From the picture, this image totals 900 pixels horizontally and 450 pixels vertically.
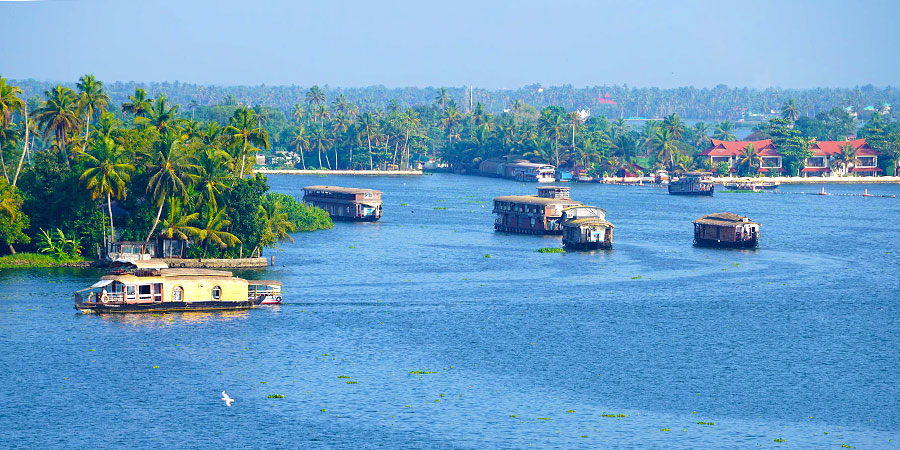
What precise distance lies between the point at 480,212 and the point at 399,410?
125886 mm

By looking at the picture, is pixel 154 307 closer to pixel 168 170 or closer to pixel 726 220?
pixel 168 170

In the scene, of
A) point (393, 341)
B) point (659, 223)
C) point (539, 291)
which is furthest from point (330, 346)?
point (659, 223)

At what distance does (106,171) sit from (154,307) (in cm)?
2115

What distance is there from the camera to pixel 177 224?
110 meters

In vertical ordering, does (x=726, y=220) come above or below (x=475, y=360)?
above

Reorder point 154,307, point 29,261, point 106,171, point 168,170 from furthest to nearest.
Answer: point 29,261, point 168,170, point 106,171, point 154,307

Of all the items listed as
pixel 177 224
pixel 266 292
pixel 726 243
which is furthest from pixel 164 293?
pixel 726 243

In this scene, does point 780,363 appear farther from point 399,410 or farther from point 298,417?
point 298,417

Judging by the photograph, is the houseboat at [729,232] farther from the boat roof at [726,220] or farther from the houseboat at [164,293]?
the houseboat at [164,293]

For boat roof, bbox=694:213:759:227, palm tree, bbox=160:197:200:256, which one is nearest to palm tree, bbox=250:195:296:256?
palm tree, bbox=160:197:200:256

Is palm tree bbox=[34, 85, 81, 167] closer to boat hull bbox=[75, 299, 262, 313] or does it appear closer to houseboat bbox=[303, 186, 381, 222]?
houseboat bbox=[303, 186, 381, 222]

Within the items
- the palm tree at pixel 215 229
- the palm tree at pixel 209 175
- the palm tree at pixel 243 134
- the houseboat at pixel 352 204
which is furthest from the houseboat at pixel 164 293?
the houseboat at pixel 352 204

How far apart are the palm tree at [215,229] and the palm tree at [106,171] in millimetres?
8411

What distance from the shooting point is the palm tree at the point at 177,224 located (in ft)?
360
